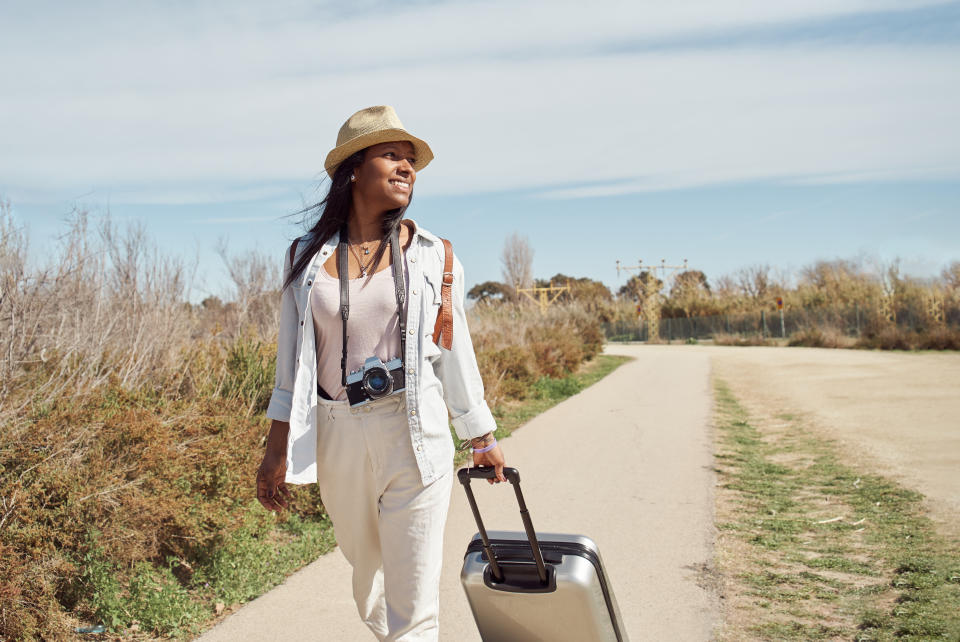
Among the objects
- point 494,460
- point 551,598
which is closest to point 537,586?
point 551,598

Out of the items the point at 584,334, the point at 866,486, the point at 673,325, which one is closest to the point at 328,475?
the point at 866,486

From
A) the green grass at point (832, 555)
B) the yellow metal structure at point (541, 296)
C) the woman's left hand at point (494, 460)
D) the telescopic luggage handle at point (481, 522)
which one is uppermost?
the yellow metal structure at point (541, 296)

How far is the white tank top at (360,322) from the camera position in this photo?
2.74 metres

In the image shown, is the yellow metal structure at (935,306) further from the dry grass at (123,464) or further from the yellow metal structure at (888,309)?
the dry grass at (123,464)

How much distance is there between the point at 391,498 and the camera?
2738 millimetres

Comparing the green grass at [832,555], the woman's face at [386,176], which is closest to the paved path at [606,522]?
the green grass at [832,555]

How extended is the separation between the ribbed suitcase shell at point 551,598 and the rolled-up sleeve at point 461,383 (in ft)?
1.38

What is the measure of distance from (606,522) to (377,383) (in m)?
3.95

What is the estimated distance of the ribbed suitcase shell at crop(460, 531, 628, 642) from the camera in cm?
268

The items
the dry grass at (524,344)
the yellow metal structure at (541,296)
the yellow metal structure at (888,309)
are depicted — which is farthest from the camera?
the yellow metal structure at (888,309)

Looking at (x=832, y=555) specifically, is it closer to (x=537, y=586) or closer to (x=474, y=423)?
(x=537, y=586)

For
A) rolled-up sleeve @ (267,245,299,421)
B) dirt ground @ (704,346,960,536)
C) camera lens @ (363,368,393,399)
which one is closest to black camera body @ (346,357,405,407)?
camera lens @ (363,368,393,399)

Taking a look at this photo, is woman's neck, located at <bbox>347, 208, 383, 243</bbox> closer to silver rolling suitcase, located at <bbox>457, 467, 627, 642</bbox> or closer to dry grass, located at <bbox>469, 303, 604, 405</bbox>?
silver rolling suitcase, located at <bbox>457, 467, 627, 642</bbox>

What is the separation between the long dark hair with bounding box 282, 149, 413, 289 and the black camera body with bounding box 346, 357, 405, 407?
1.34 ft
